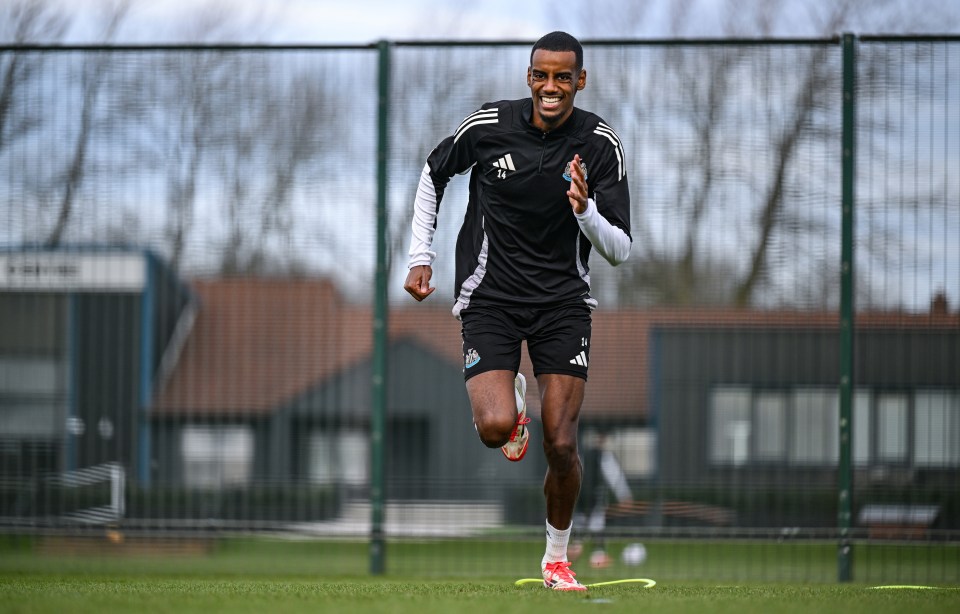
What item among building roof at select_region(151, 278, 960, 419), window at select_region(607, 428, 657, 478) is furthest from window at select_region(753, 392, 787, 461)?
window at select_region(607, 428, 657, 478)

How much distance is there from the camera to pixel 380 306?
25.2 feet

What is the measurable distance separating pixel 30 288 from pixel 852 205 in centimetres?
564

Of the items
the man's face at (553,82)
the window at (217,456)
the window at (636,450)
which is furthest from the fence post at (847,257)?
the window at (217,456)

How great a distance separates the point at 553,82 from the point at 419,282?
3.26 ft

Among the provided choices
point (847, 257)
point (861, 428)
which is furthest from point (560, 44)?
point (861, 428)

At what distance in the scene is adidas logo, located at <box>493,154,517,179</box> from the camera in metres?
4.81

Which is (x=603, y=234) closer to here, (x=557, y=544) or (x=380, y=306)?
(x=557, y=544)

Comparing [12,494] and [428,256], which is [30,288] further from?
[428,256]

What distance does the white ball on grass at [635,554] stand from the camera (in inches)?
309

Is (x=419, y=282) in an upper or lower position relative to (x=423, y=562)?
upper

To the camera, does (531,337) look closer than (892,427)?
Yes

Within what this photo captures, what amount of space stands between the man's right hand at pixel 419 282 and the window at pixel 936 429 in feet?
13.8

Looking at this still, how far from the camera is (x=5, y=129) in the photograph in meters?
7.99

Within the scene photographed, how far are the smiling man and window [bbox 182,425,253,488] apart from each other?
3341mm
